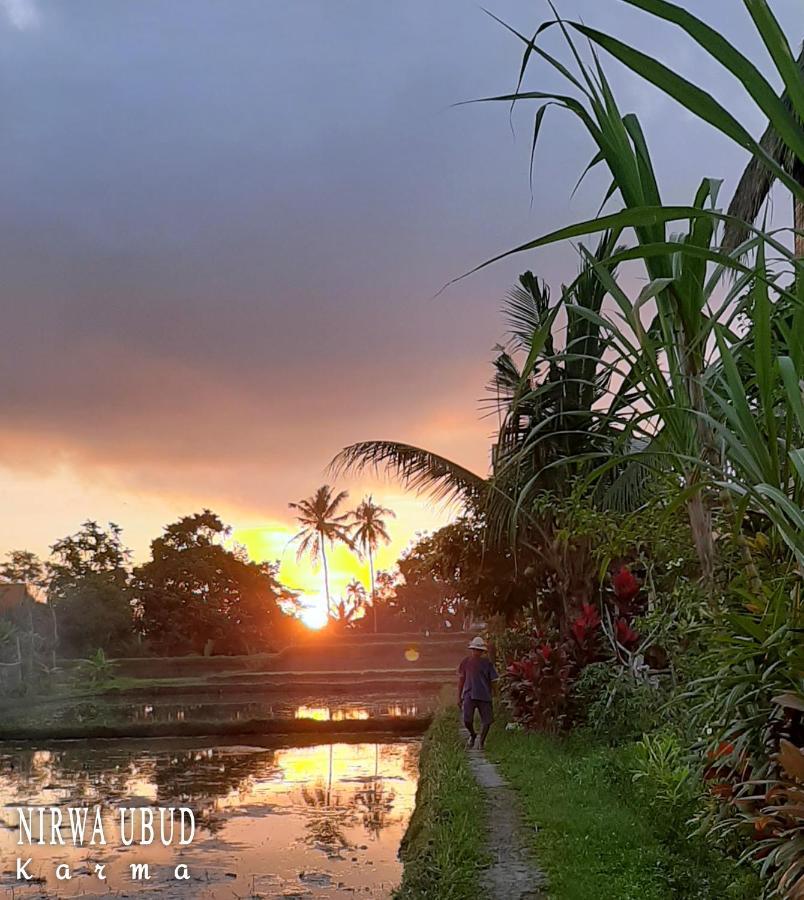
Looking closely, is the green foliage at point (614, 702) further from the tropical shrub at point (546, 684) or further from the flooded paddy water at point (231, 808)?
the flooded paddy water at point (231, 808)

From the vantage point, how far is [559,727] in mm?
7516

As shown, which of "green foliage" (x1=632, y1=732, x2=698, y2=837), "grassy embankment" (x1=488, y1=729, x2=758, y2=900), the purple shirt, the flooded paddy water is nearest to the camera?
"grassy embankment" (x1=488, y1=729, x2=758, y2=900)

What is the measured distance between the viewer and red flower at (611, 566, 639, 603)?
296 inches

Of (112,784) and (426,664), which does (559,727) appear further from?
(426,664)

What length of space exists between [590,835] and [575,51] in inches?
141

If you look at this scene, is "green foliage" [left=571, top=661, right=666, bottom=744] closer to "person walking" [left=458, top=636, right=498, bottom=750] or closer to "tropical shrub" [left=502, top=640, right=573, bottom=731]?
"tropical shrub" [left=502, top=640, right=573, bottom=731]

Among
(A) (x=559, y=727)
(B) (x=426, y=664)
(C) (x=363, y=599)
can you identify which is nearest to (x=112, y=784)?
(A) (x=559, y=727)

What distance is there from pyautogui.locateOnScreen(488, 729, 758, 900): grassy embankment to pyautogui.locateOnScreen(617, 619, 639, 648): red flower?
1.26 metres

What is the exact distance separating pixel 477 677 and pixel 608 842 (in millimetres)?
4031

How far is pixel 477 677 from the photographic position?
7855 mm

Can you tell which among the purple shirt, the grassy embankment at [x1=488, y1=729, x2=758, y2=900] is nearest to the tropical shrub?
the purple shirt

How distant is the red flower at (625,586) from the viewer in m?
7.51

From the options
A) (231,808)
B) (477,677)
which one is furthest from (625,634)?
(231,808)

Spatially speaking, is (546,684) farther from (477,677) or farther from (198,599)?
(198,599)
